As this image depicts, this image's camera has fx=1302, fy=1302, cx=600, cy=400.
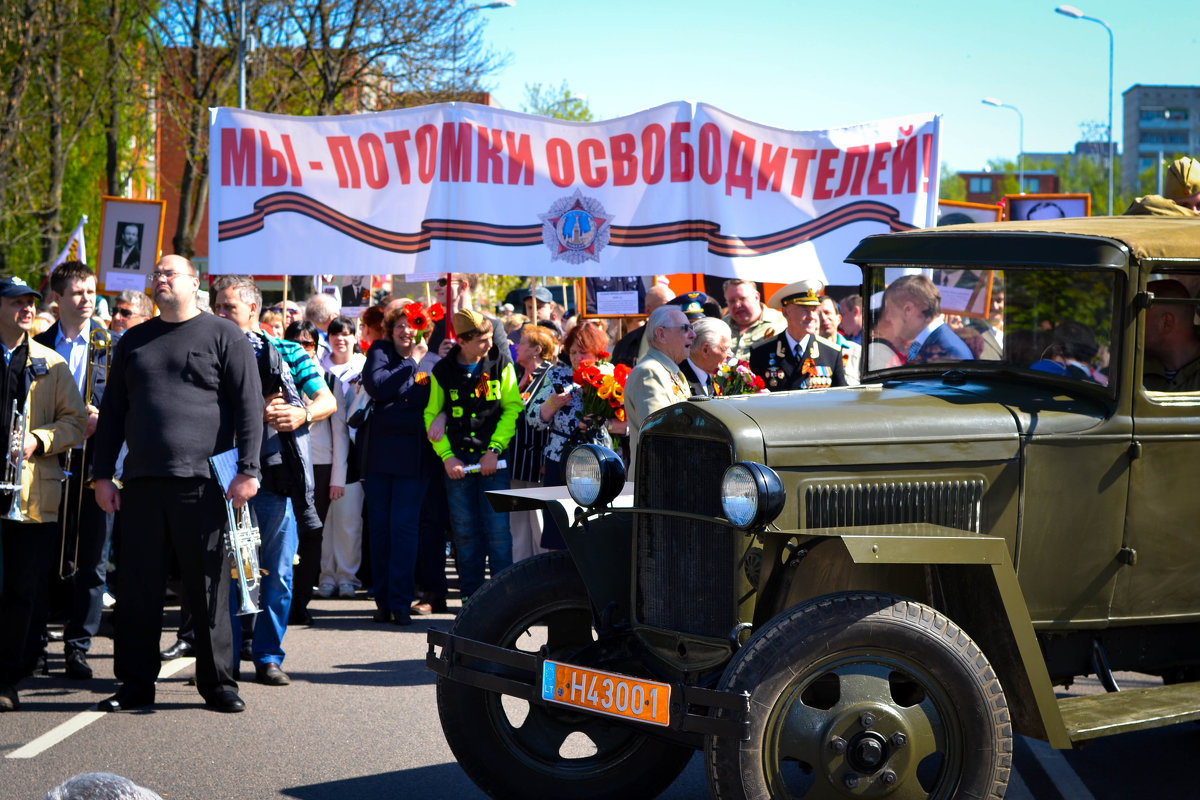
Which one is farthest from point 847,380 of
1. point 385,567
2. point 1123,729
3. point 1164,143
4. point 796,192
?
point 1164,143

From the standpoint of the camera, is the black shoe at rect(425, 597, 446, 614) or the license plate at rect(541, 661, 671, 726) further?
the black shoe at rect(425, 597, 446, 614)

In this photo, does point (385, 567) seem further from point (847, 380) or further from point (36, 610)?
point (847, 380)

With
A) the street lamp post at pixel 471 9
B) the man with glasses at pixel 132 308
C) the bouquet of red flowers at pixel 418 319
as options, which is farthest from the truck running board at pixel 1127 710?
the street lamp post at pixel 471 9

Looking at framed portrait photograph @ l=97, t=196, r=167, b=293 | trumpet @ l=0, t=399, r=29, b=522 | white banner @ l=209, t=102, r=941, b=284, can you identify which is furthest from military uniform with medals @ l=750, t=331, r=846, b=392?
framed portrait photograph @ l=97, t=196, r=167, b=293

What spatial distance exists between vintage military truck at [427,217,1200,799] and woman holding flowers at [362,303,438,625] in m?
3.65

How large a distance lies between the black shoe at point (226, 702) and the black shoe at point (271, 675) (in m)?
0.50

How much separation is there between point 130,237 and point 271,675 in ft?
25.8

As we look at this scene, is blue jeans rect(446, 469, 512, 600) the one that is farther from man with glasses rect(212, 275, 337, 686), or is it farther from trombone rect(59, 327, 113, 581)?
trombone rect(59, 327, 113, 581)

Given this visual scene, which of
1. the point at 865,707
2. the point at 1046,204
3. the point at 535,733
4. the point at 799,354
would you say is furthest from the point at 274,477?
the point at 1046,204

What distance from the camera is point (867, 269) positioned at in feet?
18.1

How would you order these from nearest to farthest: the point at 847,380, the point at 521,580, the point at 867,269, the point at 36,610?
the point at 521,580 < the point at 867,269 < the point at 36,610 < the point at 847,380

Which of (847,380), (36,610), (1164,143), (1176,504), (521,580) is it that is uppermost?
(1164,143)

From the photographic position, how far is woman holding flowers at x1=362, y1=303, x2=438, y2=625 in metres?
8.57

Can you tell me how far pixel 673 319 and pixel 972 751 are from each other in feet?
10.4
